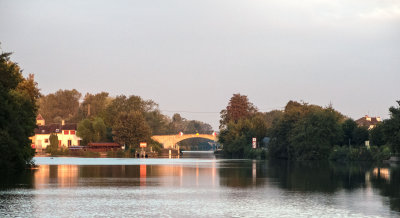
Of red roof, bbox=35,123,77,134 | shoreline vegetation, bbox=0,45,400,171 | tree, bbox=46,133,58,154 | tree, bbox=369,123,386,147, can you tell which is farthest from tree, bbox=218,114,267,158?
red roof, bbox=35,123,77,134

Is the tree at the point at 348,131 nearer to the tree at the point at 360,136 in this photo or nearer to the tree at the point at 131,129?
the tree at the point at 360,136

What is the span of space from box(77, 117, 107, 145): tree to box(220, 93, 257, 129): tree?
39.6 metres

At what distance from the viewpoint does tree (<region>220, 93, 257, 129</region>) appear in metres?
176

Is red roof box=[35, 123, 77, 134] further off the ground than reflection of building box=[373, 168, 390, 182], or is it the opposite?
red roof box=[35, 123, 77, 134]

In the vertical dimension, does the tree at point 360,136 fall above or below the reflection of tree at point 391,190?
above

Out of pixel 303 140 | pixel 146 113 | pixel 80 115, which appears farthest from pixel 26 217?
pixel 80 115

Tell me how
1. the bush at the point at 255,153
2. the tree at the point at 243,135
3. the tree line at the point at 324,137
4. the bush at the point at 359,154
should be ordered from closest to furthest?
the bush at the point at 359,154 → the tree line at the point at 324,137 → the bush at the point at 255,153 → the tree at the point at 243,135

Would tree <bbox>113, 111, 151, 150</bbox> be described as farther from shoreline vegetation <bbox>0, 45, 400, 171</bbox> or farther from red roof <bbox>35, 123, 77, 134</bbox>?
red roof <bbox>35, 123, 77, 134</bbox>

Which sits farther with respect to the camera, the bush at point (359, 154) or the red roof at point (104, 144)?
the red roof at point (104, 144)

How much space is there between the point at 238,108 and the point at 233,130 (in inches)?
1153

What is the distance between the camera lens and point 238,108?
177m

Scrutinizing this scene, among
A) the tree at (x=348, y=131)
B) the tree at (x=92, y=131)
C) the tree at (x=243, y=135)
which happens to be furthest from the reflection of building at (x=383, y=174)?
the tree at (x=92, y=131)

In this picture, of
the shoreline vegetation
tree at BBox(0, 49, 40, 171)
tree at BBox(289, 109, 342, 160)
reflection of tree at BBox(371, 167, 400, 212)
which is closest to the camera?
reflection of tree at BBox(371, 167, 400, 212)

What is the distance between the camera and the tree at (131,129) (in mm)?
145000
